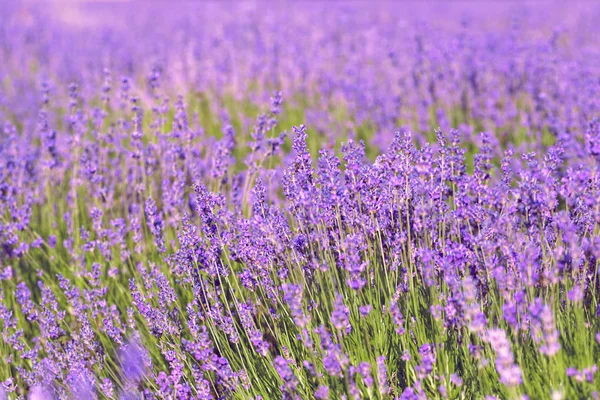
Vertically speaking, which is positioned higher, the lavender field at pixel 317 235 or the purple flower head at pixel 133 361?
the lavender field at pixel 317 235

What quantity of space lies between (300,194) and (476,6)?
14.5 metres

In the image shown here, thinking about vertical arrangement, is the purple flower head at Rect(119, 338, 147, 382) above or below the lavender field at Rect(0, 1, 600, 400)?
below

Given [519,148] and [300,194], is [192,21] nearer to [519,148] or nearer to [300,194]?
[519,148]

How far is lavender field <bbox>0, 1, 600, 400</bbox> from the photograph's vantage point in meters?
2.16

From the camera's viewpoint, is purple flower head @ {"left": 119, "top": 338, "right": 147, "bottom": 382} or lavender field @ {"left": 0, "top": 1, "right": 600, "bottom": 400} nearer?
lavender field @ {"left": 0, "top": 1, "right": 600, "bottom": 400}

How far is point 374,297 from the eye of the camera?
250 centimetres

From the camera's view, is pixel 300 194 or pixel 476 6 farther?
pixel 476 6

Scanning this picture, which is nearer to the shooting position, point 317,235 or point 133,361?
point 317,235

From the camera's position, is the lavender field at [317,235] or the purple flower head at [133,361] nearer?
the lavender field at [317,235]

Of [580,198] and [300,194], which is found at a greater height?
[300,194]

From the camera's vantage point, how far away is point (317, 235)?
2344mm

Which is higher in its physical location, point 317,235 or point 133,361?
point 317,235

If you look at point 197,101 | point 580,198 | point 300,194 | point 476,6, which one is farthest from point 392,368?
point 476,6

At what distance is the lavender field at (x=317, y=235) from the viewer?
216cm
